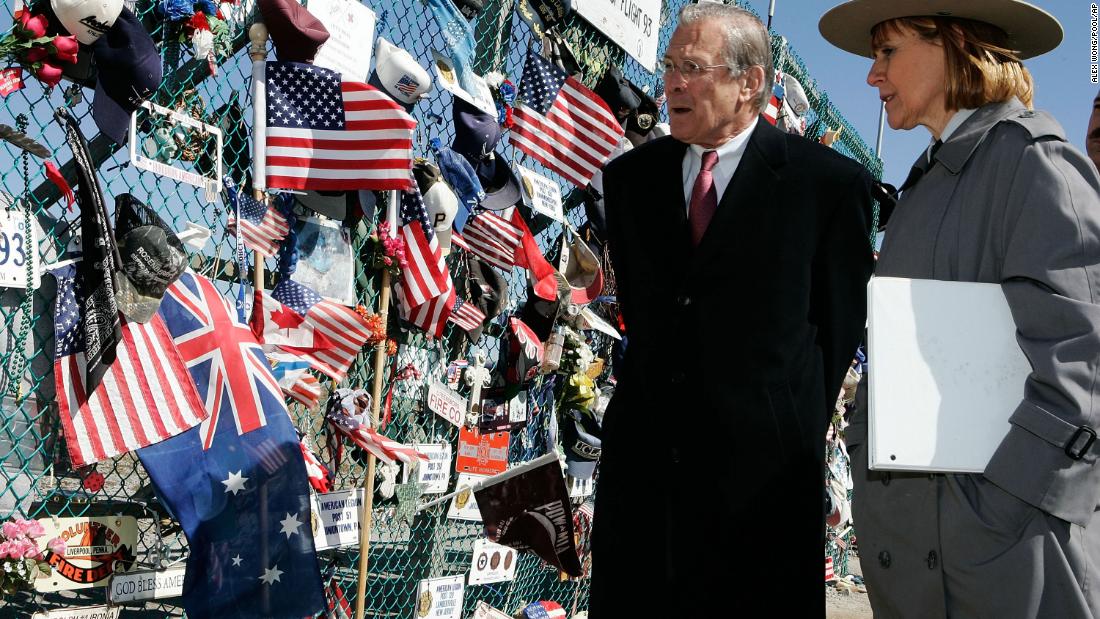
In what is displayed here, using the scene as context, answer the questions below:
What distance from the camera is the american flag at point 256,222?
3.55 m

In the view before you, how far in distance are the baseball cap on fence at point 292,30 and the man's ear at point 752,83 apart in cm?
167

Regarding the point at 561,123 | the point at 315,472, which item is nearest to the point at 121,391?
the point at 315,472

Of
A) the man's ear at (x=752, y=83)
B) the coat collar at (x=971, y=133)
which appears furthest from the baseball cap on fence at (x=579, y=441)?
the coat collar at (x=971, y=133)

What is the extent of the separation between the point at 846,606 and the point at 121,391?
7.90 m

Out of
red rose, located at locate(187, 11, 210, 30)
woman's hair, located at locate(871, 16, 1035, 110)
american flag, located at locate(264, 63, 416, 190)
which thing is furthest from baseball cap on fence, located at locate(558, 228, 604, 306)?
woman's hair, located at locate(871, 16, 1035, 110)

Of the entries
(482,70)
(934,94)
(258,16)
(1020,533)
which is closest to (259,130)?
(258,16)

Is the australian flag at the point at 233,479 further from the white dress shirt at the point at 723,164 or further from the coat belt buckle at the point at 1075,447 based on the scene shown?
the coat belt buckle at the point at 1075,447

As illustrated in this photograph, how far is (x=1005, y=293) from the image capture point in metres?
2.13

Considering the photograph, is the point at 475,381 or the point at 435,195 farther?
the point at 475,381

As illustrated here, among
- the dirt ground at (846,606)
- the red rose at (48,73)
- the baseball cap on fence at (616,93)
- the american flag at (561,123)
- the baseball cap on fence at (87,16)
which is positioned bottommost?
the dirt ground at (846,606)

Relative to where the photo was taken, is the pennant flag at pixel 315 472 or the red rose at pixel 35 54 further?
the pennant flag at pixel 315 472

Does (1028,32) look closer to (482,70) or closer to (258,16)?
(258,16)

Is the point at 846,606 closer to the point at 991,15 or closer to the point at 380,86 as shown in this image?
the point at 380,86

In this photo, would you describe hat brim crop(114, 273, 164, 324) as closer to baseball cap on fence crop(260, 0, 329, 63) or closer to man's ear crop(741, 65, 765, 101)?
baseball cap on fence crop(260, 0, 329, 63)
